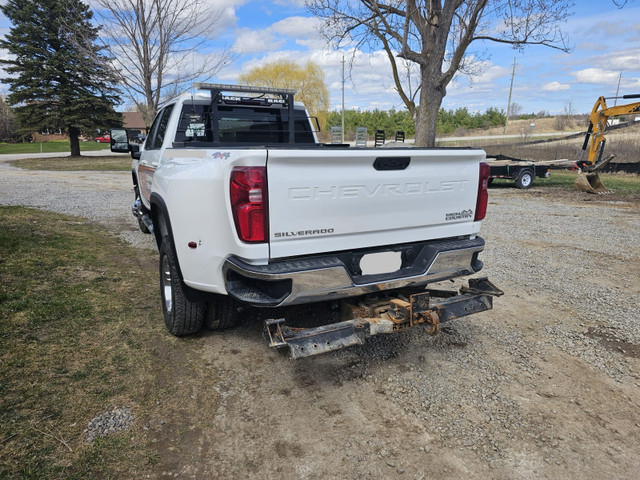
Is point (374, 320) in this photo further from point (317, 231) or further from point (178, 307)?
point (178, 307)

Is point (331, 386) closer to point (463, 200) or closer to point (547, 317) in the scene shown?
point (463, 200)

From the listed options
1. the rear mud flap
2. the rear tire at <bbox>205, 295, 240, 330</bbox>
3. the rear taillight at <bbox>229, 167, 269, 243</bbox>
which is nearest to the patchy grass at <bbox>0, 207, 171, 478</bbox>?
the rear tire at <bbox>205, 295, 240, 330</bbox>

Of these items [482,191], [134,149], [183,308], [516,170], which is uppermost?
[134,149]

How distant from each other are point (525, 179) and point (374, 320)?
14967 millimetres

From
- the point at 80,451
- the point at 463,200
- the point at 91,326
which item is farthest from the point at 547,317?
the point at 91,326

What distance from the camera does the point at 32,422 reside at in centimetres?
255

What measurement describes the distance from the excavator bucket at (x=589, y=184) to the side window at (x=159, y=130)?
13786 millimetres

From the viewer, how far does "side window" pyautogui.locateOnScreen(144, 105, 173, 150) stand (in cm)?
508

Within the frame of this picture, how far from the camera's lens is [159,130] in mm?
5328

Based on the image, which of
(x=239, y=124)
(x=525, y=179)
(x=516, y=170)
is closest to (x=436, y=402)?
(x=239, y=124)

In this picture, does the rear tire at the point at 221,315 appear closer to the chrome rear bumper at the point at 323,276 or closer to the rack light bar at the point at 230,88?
the chrome rear bumper at the point at 323,276

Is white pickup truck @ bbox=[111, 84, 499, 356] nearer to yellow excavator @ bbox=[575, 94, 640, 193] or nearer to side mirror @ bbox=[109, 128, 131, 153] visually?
side mirror @ bbox=[109, 128, 131, 153]

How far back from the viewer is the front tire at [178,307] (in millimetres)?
3299

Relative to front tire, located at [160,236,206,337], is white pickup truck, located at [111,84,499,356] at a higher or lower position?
higher
